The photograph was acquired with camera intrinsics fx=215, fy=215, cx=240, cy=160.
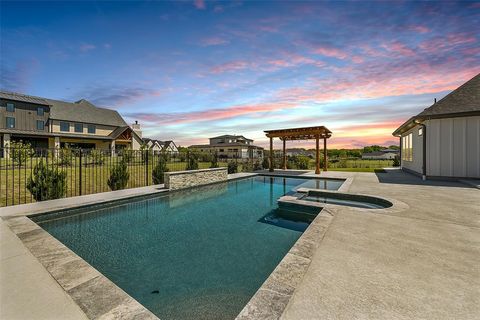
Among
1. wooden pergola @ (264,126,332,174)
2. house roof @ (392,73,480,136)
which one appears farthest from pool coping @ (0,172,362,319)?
wooden pergola @ (264,126,332,174)

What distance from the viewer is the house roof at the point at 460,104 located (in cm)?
1011

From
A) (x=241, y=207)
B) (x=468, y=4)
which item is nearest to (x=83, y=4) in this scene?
(x=241, y=207)

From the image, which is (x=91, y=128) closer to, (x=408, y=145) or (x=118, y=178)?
(x=118, y=178)

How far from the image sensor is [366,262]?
2953 mm

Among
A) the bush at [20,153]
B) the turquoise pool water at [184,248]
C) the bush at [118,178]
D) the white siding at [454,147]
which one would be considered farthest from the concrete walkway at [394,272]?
the bush at [20,153]

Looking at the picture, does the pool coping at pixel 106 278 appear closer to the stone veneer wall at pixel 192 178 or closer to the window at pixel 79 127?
the stone veneer wall at pixel 192 178

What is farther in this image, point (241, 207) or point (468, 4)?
point (468, 4)

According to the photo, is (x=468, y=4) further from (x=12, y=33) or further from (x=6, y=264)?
(x=12, y=33)

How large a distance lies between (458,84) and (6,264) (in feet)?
65.1

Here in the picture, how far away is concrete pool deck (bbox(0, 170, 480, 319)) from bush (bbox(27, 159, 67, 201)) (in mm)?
3067

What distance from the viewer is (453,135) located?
34.9 ft

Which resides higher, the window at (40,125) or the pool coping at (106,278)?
the window at (40,125)

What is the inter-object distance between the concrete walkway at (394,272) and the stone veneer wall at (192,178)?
23.7 ft

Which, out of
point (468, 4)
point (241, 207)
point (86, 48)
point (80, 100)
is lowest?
point (241, 207)
